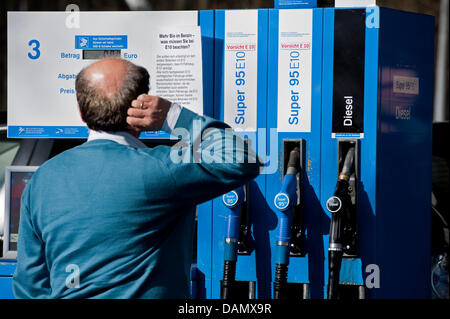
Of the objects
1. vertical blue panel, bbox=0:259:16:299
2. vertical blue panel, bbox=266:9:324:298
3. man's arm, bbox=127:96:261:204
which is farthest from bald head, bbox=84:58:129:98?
vertical blue panel, bbox=0:259:16:299

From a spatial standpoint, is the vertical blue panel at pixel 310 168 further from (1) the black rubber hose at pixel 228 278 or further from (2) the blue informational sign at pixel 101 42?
(2) the blue informational sign at pixel 101 42

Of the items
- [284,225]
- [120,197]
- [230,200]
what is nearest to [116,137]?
[120,197]

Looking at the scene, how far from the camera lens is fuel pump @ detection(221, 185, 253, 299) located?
3643 millimetres

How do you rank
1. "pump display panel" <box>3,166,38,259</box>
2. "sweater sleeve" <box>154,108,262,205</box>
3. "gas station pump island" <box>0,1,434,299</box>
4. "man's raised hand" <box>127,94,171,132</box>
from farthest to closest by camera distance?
"pump display panel" <box>3,166,38,259</box> < "gas station pump island" <box>0,1,434,299</box> < "man's raised hand" <box>127,94,171,132</box> < "sweater sleeve" <box>154,108,262,205</box>

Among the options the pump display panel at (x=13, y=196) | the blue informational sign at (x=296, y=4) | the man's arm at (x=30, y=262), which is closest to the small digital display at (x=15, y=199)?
the pump display panel at (x=13, y=196)

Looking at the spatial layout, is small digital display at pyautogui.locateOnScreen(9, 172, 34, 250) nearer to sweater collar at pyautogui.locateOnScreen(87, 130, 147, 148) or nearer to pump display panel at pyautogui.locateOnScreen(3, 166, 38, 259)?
pump display panel at pyautogui.locateOnScreen(3, 166, 38, 259)

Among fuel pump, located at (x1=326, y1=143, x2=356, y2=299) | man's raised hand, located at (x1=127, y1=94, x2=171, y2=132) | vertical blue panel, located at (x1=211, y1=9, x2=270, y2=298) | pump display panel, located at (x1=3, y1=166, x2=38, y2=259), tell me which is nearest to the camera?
man's raised hand, located at (x1=127, y1=94, x2=171, y2=132)

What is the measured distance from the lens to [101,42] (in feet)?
12.7

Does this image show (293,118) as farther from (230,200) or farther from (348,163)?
(230,200)

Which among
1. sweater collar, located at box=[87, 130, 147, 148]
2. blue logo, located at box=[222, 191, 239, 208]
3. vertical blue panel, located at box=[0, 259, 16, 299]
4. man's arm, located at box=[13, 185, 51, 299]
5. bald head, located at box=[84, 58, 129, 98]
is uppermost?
bald head, located at box=[84, 58, 129, 98]

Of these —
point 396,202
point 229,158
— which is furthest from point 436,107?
point 229,158

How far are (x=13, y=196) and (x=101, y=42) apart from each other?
3.05 ft

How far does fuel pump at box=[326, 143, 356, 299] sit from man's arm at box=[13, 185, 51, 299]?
51.0 inches

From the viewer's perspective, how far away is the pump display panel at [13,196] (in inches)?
159
